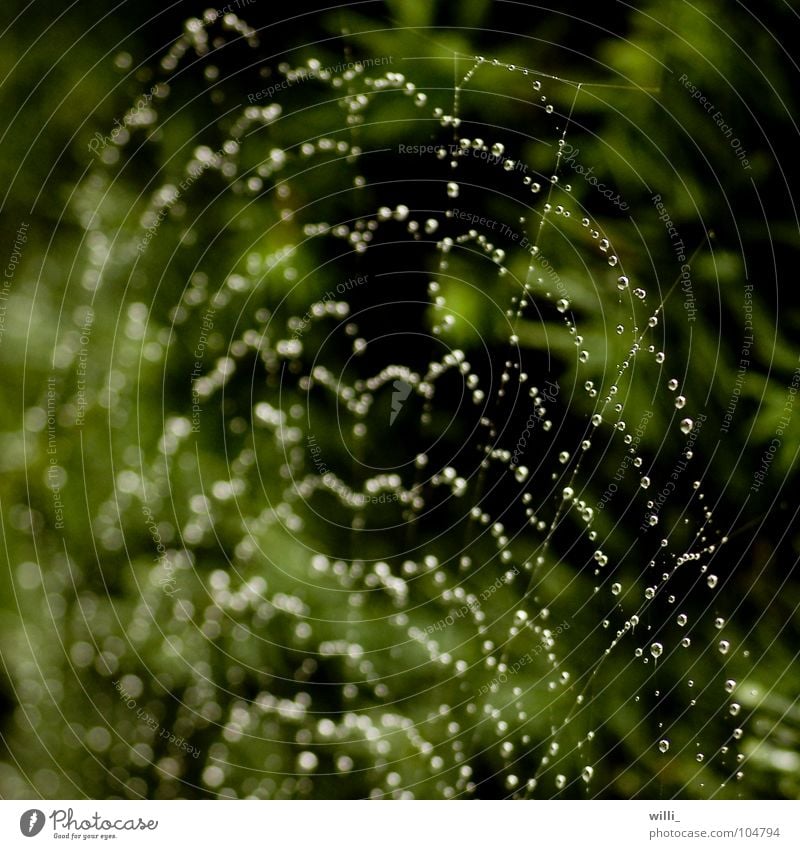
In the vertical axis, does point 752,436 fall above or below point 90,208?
below

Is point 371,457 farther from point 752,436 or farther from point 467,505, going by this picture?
point 752,436

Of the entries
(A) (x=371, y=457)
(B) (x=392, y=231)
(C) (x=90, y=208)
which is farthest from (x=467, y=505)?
(C) (x=90, y=208)

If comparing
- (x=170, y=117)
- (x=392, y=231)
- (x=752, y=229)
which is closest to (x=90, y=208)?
(x=170, y=117)

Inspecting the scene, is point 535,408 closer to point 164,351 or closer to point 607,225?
point 607,225

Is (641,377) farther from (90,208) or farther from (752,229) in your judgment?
(90,208)

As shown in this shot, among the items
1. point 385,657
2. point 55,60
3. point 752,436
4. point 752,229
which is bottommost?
point 385,657

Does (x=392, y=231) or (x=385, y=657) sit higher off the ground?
(x=392, y=231)
